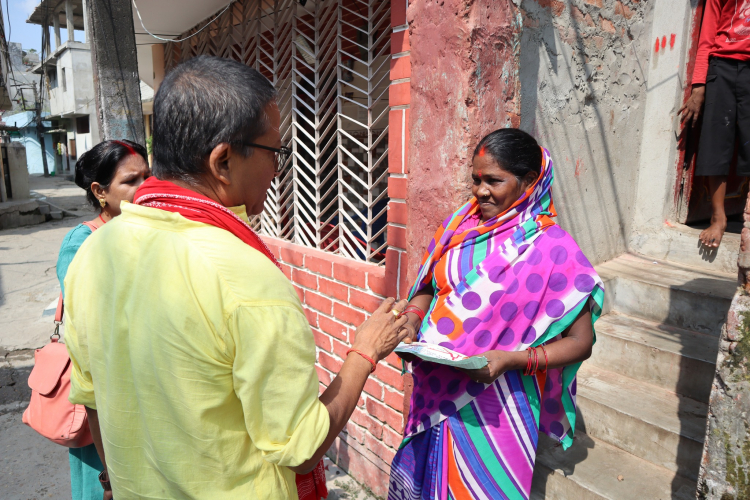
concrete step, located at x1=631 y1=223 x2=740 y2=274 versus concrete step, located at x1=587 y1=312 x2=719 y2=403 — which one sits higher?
concrete step, located at x1=631 y1=223 x2=740 y2=274

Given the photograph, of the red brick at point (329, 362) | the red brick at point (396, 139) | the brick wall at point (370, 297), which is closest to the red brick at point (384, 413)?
the brick wall at point (370, 297)

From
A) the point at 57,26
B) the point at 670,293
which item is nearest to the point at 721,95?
the point at 670,293

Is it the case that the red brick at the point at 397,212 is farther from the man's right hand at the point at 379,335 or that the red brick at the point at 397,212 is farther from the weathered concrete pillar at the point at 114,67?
the weathered concrete pillar at the point at 114,67

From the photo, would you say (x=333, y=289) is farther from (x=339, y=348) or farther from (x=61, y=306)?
(x=61, y=306)

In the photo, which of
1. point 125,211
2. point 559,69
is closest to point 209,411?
point 125,211

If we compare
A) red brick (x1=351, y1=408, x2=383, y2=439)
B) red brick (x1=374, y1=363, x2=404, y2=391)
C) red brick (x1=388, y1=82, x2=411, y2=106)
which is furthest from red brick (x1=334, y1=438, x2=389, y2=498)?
red brick (x1=388, y1=82, x2=411, y2=106)

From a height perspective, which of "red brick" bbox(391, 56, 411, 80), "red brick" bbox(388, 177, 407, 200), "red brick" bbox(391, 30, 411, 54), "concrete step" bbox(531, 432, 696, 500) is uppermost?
"red brick" bbox(391, 30, 411, 54)

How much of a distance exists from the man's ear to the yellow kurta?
0.40ft

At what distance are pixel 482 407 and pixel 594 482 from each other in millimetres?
713

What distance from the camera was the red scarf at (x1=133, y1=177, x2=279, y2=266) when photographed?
0.94 meters

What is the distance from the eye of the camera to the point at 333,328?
9.72 ft

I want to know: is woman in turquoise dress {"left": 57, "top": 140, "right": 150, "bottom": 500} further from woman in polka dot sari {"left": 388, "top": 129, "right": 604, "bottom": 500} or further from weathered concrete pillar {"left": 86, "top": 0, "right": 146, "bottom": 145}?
weathered concrete pillar {"left": 86, "top": 0, "right": 146, "bottom": 145}

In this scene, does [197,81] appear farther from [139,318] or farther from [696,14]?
[696,14]

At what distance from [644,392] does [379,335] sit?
68.4 inches
